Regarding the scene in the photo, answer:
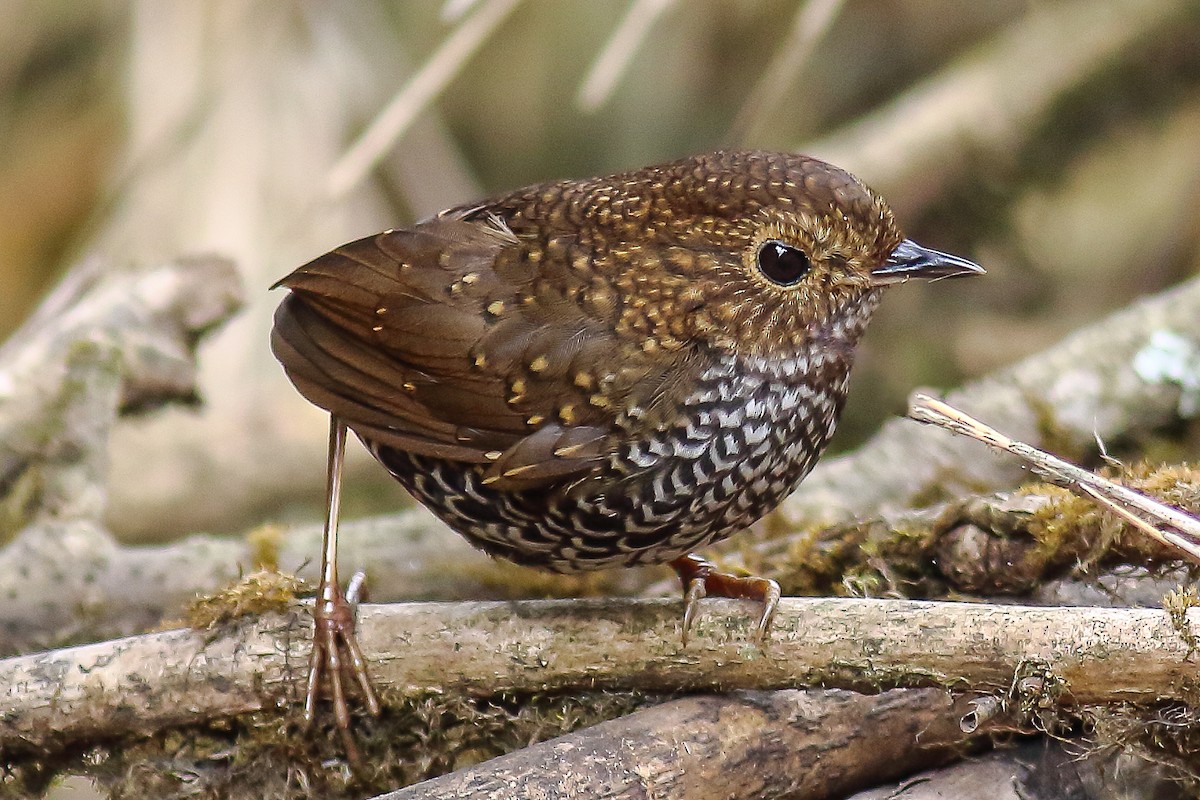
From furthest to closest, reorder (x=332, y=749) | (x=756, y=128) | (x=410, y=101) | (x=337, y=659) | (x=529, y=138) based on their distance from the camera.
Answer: (x=529, y=138) < (x=756, y=128) < (x=410, y=101) < (x=332, y=749) < (x=337, y=659)

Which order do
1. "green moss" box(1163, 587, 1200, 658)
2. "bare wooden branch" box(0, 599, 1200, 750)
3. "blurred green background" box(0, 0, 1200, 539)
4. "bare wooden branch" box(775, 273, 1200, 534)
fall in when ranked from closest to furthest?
"green moss" box(1163, 587, 1200, 658) < "bare wooden branch" box(0, 599, 1200, 750) < "bare wooden branch" box(775, 273, 1200, 534) < "blurred green background" box(0, 0, 1200, 539)

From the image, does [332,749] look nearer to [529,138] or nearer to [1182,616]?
[1182,616]

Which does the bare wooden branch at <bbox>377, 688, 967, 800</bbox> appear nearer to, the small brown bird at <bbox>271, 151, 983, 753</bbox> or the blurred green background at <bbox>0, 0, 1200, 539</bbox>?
the small brown bird at <bbox>271, 151, 983, 753</bbox>

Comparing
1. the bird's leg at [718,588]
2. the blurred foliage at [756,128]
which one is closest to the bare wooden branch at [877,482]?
the bird's leg at [718,588]

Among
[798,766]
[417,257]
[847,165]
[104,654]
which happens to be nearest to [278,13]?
[847,165]

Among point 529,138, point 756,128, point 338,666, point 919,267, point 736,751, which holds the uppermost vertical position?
point 529,138

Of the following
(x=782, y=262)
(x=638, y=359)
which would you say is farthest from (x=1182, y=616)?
(x=638, y=359)

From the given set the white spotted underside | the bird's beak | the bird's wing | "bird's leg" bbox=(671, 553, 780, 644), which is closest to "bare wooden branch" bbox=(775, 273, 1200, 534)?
"bird's leg" bbox=(671, 553, 780, 644)
